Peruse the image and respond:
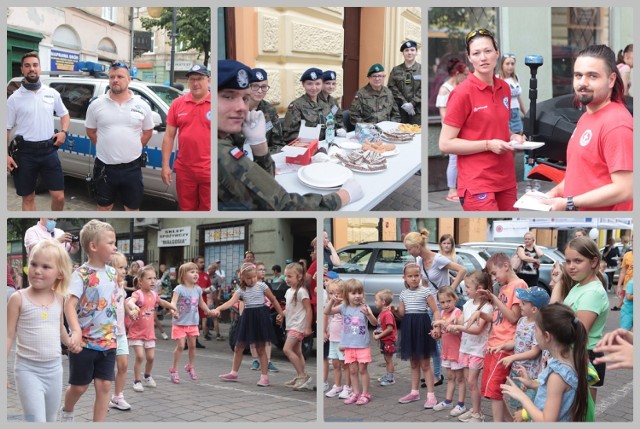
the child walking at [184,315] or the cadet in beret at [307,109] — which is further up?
the cadet in beret at [307,109]

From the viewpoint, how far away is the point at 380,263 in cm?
506

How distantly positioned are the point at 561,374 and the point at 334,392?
5.96 feet

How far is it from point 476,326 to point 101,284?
7.40 ft

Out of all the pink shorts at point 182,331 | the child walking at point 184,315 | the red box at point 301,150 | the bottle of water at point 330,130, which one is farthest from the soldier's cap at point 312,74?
the pink shorts at point 182,331

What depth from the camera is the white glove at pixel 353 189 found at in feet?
13.9

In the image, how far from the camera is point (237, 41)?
14.8 ft

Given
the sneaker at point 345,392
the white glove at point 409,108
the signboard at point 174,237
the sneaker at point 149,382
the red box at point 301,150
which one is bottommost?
the sneaker at point 149,382

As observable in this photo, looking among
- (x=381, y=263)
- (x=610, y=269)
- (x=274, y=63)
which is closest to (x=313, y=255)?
(x=381, y=263)

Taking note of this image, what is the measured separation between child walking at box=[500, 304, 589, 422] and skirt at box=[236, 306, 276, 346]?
8.58 ft

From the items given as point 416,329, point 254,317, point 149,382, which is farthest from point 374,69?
point 149,382

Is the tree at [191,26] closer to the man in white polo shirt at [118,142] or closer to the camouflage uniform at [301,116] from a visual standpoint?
the man in white polo shirt at [118,142]

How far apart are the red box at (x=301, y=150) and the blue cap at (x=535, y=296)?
151cm

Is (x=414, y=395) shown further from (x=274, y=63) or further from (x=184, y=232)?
(x=274, y=63)

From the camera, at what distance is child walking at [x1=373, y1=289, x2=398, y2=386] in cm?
521
